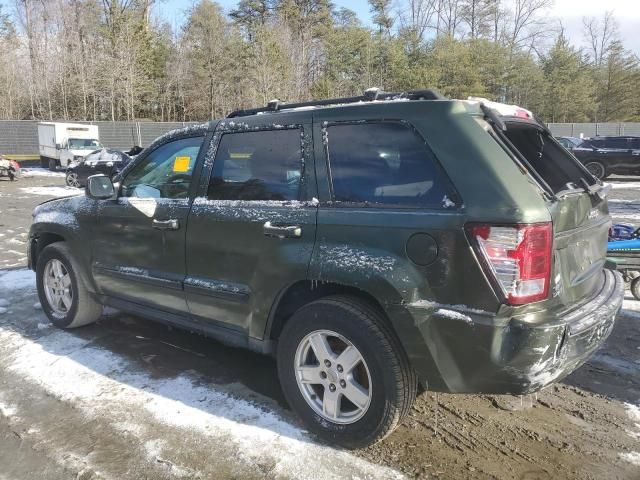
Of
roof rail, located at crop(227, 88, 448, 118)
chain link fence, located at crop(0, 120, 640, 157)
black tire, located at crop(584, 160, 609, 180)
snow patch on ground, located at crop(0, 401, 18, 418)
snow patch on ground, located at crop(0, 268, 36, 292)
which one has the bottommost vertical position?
snow patch on ground, located at crop(0, 401, 18, 418)

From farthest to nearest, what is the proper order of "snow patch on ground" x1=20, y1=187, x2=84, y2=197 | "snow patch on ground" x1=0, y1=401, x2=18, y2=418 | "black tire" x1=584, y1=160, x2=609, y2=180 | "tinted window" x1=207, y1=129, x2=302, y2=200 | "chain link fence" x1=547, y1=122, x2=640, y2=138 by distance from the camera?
1. "chain link fence" x1=547, y1=122, x2=640, y2=138
2. "black tire" x1=584, y1=160, x2=609, y2=180
3. "snow patch on ground" x1=20, y1=187, x2=84, y2=197
4. "snow patch on ground" x1=0, y1=401, x2=18, y2=418
5. "tinted window" x1=207, y1=129, x2=302, y2=200

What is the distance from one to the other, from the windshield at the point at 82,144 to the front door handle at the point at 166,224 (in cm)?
2562

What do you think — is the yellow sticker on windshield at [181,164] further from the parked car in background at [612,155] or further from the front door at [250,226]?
the parked car in background at [612,155]

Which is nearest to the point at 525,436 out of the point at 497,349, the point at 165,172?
the point at 497,349

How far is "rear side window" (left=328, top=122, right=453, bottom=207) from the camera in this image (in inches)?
104

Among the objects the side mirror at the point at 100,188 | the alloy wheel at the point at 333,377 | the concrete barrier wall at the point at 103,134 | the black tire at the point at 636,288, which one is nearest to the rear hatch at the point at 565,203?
the alloy wheel at the point at 333,377

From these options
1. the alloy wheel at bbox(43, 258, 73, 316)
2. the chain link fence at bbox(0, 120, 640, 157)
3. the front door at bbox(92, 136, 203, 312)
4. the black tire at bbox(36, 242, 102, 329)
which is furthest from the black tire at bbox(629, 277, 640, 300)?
the chain link fence at bbox(0, 120, 640, 157)

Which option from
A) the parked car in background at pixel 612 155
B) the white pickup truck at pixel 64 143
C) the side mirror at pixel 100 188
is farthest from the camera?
the white pickup truck at pixel 64 143

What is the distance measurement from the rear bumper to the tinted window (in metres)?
1.14

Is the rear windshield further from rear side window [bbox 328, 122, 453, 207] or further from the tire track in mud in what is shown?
the tire track in mud

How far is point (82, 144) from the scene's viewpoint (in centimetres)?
2700

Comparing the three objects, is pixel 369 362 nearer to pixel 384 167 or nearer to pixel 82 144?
pixel 384 167

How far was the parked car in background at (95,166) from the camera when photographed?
20.2 metres

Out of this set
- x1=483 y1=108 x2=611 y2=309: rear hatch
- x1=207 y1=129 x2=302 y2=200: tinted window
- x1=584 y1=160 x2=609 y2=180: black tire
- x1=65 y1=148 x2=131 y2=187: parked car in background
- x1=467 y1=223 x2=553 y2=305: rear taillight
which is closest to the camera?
x1=467 y1=223 x2=553 y2=305: rear taillight
